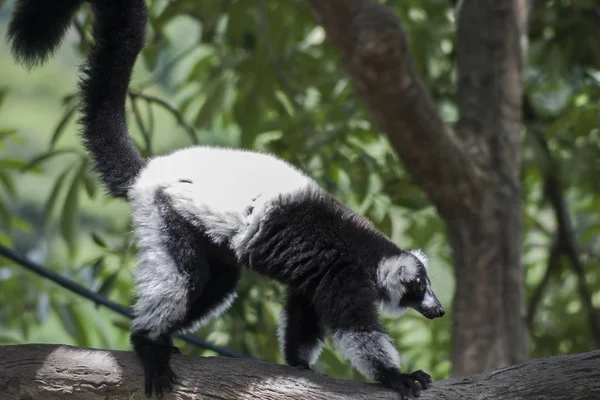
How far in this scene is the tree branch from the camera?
410 centimetres

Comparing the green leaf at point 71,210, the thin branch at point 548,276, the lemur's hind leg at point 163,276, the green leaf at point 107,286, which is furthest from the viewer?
the thin branch at point 548,276

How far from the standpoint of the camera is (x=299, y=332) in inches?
139

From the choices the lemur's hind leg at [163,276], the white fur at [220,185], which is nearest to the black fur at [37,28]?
the white fur at [220,185]

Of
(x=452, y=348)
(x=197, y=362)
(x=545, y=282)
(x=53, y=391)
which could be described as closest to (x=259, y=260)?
(x=197, y=362)

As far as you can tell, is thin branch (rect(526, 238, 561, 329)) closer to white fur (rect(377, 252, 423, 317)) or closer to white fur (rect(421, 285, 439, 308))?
white fur (rect(421, 285, 439, 308))

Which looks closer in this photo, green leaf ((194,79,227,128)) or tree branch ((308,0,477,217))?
tree branch ((308,0,477,217))

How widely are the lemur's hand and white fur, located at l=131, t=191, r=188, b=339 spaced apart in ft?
2.65

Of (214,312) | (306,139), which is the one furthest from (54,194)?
(214,312)

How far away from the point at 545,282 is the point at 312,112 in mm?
2176

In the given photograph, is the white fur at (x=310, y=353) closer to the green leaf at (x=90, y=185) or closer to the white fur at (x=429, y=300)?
the white fur at (x=429, y=300)

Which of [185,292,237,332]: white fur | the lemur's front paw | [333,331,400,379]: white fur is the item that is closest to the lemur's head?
[333,331,400,379]: white fur

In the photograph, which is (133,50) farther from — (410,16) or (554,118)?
(554,118)

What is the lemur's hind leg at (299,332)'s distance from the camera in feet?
11.5

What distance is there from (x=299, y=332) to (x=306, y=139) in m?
1.59
